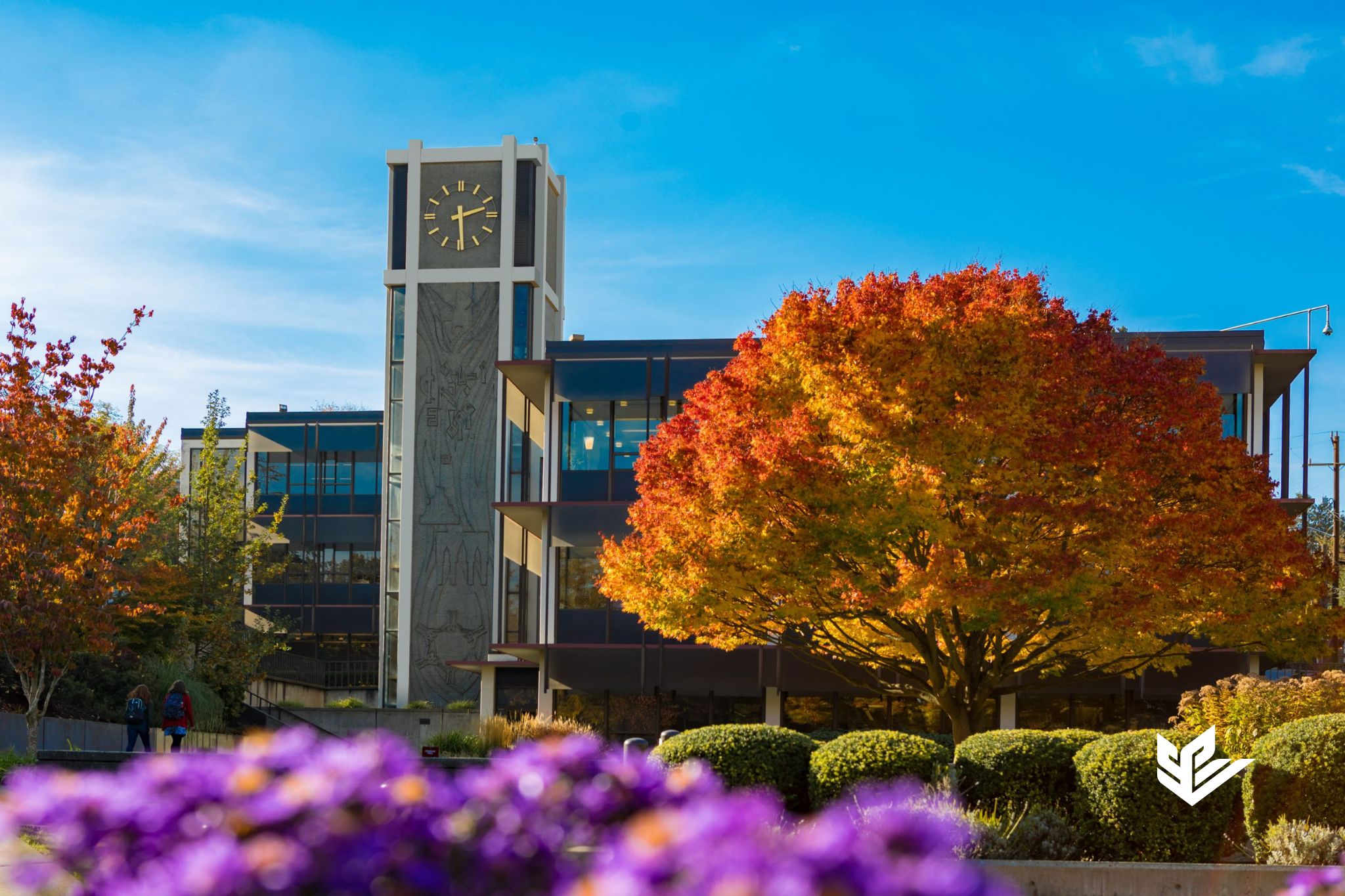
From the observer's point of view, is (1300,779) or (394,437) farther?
(394,437)

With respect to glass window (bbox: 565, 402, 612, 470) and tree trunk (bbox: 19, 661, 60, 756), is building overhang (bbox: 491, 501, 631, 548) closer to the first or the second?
glass window (bbox: 565, 402, 612, 470)

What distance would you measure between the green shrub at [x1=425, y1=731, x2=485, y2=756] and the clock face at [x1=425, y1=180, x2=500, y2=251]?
20772 mm

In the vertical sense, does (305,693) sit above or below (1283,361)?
below

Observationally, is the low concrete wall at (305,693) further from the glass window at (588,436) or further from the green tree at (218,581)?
the glass window at (588,436)

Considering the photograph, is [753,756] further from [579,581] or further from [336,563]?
[336,563]

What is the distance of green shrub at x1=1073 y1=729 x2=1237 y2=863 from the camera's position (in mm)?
12859

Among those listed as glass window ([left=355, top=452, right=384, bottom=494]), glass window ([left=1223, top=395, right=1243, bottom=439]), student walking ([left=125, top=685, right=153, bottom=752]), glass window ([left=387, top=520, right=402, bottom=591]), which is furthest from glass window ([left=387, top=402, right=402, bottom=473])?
glass window ([left=1223, top=395, right=1243, bottom=439])

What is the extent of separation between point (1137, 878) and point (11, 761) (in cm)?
1560

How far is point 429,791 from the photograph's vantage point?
128 inches

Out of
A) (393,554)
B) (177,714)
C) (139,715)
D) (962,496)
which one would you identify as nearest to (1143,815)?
(962,496)

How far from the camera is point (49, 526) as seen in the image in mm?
21188

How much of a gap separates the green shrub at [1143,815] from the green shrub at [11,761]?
13.1 m

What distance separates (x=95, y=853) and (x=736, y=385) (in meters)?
17.8

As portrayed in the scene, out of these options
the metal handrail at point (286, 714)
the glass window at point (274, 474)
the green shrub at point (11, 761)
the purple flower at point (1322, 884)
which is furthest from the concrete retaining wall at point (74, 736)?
the glass window at point (274, 474)
